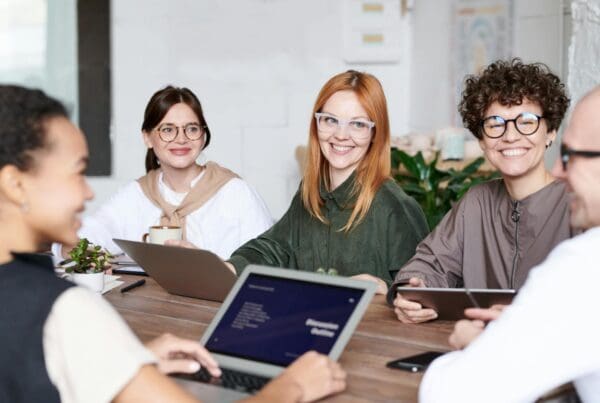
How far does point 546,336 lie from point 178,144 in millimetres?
2240

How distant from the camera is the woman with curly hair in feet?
7.73

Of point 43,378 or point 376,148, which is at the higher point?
point 376,148

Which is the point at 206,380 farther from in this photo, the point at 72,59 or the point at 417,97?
the point at 72,59

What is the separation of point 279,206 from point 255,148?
0.39 meters

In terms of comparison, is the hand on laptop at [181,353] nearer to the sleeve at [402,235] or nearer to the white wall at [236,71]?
the sleeve at [402,235]

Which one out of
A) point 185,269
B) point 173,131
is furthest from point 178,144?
point 185,269

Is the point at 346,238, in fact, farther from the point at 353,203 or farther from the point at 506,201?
the point at 506,201

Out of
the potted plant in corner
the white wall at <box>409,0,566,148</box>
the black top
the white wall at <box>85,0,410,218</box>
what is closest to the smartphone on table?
the black top

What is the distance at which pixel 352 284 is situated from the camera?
164cm

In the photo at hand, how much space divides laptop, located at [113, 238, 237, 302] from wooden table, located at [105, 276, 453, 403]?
0.03 m

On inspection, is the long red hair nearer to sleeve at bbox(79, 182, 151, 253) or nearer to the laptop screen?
sleeve at bbox(79, 182, 151, 253)

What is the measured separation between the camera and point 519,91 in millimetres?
2363

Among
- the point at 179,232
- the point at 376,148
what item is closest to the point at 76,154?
the point at 179,232

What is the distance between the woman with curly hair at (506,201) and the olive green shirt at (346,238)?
20cm
